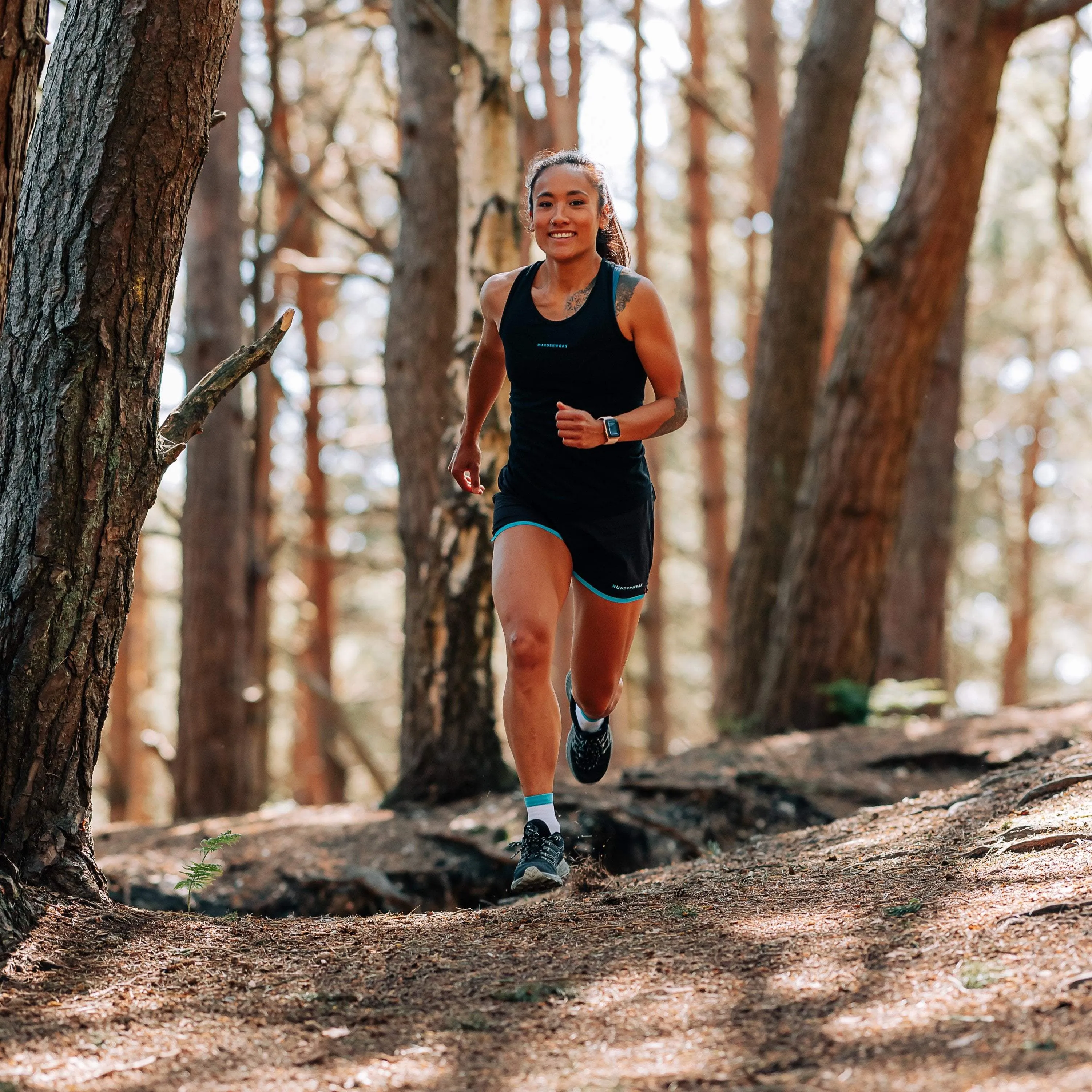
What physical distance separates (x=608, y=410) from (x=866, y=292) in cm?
534

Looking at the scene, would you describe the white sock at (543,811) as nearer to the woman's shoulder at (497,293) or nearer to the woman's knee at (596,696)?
the woman's knee at (596,696)

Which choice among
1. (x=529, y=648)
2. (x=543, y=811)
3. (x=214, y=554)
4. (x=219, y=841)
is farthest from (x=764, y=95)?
(x=219, y=841)

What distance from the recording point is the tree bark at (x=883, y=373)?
876cm

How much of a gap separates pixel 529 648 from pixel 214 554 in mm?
6491

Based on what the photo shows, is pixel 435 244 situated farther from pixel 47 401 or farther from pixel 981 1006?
pixel 981 1006

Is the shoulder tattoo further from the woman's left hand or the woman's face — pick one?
the woman's left hand

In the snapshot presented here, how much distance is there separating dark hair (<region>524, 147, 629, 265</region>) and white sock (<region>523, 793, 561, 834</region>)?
194cm

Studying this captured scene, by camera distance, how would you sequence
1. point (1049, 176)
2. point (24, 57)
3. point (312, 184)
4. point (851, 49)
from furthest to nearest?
point (1049, 176), point (312, 184), point (851, 49), point (24, 57)

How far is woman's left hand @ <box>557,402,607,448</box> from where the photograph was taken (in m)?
3.85

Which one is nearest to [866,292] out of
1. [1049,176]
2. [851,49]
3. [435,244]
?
A: [851,49]

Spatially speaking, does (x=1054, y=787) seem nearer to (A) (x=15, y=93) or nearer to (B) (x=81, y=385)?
(B) (x=81, y=385)

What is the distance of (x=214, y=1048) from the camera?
8.81 feet

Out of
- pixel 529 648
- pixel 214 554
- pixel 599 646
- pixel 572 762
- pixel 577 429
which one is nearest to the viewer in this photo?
pixel 577 429

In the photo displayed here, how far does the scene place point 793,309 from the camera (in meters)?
10.0
